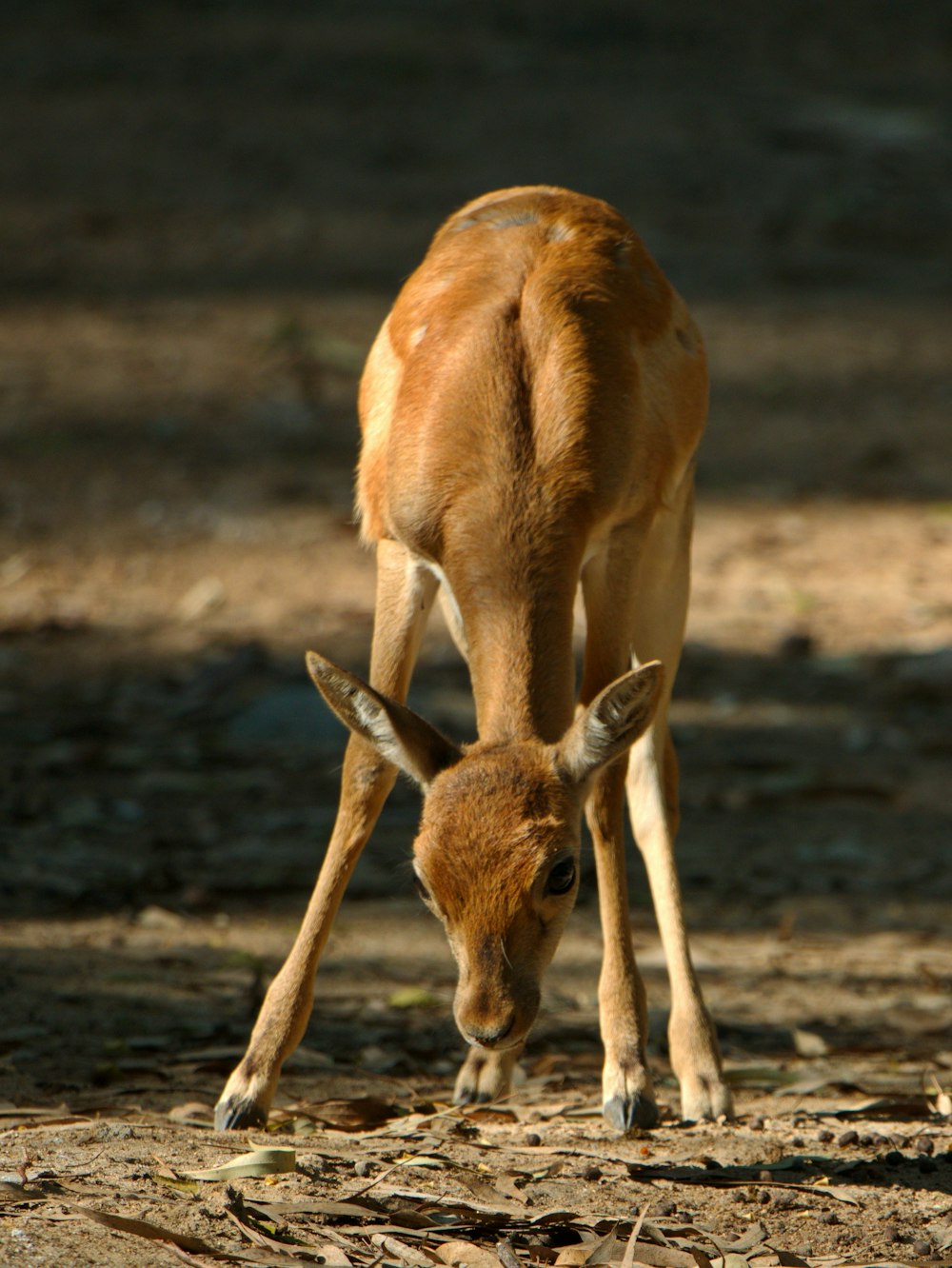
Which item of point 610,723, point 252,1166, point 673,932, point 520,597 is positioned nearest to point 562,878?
point 610,723

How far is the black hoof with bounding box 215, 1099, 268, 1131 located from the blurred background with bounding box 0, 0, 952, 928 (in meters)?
2.23

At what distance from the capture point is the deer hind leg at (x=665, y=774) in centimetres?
648

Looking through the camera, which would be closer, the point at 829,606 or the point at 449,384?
the point at 449,384

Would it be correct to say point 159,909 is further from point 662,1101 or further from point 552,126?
point 552,126

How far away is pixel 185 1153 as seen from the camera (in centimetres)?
524

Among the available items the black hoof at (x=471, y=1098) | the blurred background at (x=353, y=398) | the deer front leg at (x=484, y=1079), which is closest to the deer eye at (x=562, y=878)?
the deer front leg at (x=484, y=1079)

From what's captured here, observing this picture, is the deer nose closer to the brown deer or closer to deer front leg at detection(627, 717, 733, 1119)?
the brown deer

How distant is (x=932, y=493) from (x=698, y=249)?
474cm

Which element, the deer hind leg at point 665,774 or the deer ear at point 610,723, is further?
the deer hind leg at point 665,774

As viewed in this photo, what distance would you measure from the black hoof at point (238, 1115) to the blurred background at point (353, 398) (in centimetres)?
223

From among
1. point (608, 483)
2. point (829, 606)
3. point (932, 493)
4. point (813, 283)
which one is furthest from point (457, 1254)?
point (813, 283)

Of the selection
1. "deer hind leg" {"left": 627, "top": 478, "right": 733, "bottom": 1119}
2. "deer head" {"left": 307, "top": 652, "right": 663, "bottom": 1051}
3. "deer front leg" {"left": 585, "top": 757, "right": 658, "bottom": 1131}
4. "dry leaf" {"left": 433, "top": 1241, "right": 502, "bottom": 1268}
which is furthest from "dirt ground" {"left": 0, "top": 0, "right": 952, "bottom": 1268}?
"deer head" {"left": 307, "top": 652, "right": 663, "bottom": 1051}

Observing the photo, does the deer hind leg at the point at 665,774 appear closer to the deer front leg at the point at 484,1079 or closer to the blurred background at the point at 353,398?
the deer front leg at the point at 484,1079

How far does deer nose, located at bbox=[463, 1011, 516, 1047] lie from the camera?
4953 millimetres
